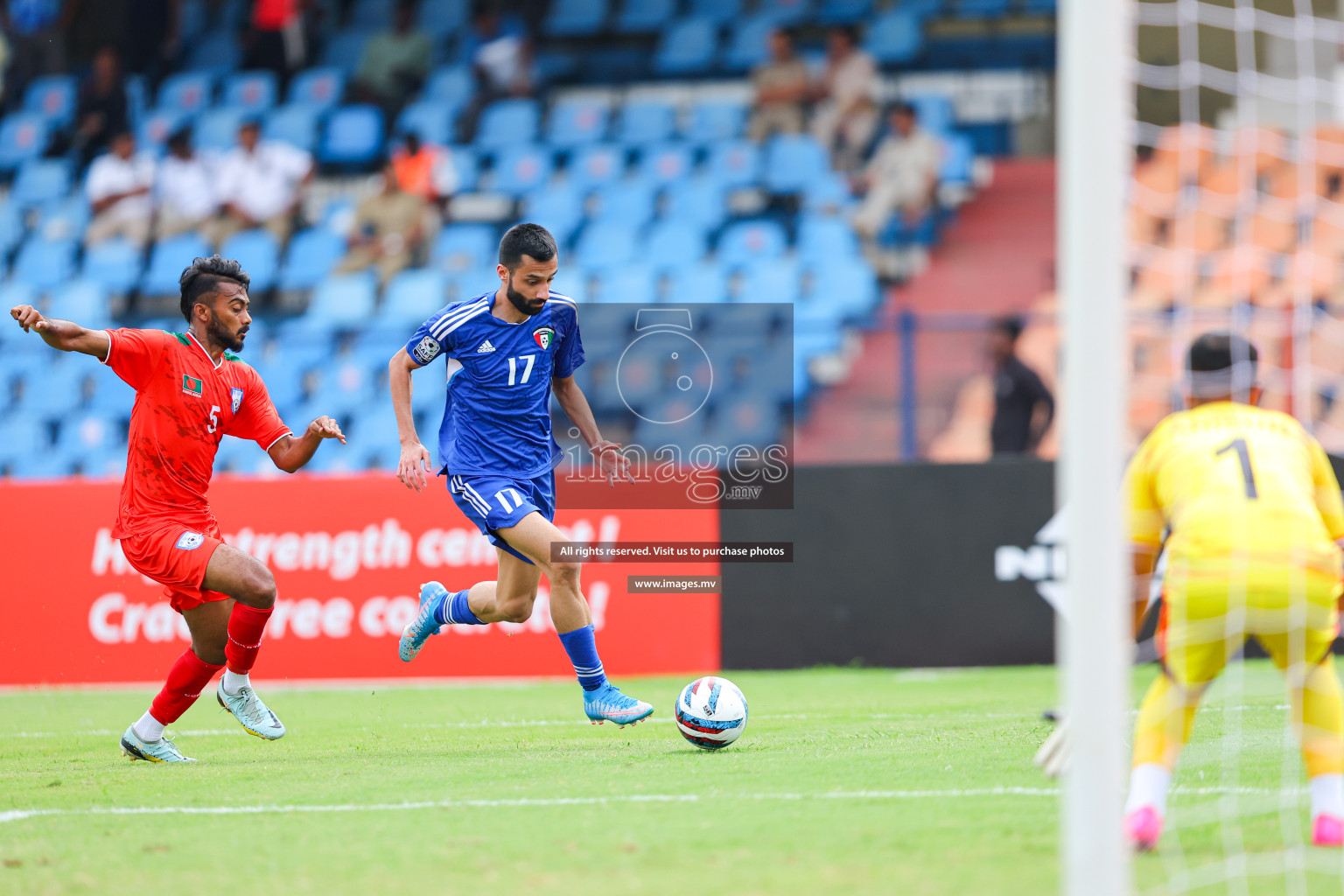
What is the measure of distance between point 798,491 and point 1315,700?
19.0ft

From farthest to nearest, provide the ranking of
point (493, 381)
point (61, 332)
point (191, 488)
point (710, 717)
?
point (493, 381) → point (191, 488) → point (710, 717) → point (61, 332)

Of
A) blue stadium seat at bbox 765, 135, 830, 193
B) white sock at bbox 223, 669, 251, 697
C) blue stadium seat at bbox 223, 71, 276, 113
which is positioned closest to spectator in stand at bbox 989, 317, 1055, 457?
blue stadium seat at bbox 765, 135, 830, 193

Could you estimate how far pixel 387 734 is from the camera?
21.8ft

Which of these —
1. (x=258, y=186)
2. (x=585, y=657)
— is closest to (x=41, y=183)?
(x=258, y=186)

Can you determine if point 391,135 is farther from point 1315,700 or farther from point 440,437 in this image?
point 1315,700

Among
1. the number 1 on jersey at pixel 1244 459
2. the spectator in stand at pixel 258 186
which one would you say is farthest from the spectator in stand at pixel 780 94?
the number 1 on jersey at pixel 1244 459

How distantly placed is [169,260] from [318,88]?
347 cm

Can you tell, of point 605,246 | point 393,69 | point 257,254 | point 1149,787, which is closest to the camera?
point 1149,787

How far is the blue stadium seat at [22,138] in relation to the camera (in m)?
16.9

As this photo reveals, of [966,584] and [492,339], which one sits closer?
[492,339]

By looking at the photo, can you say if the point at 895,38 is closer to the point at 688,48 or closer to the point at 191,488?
the point at 688,48

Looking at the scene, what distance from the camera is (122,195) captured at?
15492mm

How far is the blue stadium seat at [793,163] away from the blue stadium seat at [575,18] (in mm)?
3816

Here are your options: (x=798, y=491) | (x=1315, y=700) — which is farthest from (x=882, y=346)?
(x=1315, y=700)
